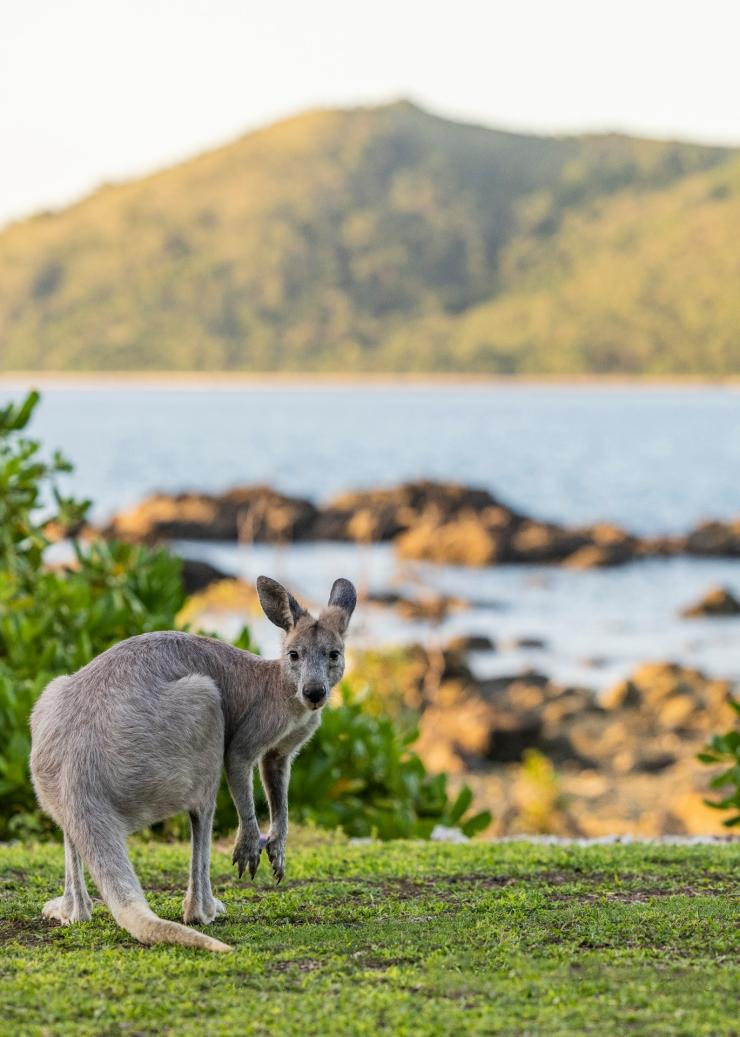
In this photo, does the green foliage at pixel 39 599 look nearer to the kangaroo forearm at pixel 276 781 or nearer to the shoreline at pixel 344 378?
the kangaroo forearm at pixel 276 781

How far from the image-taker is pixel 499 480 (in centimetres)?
8138

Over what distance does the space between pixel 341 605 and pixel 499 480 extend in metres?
76.7

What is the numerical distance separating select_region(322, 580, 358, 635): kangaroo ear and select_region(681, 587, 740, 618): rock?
3297cm

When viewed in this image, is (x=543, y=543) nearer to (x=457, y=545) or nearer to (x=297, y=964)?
(x=457, y=545)

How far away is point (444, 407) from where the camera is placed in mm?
191250

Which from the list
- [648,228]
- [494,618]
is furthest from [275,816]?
[648,228]

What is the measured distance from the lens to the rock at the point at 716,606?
1463 inches

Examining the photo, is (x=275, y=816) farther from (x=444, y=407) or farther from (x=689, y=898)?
(x=444, y=407)

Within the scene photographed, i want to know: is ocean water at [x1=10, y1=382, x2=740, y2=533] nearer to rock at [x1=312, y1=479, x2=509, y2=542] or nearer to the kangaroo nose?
rock at [x1=312, y1=479, x2=509, y2=542]

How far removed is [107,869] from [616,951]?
168 cm

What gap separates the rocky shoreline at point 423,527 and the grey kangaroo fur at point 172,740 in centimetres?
4077

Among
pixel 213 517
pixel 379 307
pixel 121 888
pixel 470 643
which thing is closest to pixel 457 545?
pixel 213 517

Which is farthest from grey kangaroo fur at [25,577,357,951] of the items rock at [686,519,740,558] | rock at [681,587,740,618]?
rock at [686,519,740,558]

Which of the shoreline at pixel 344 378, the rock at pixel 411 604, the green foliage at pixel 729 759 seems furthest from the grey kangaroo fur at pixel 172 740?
the shoreline at pixel 344 378
